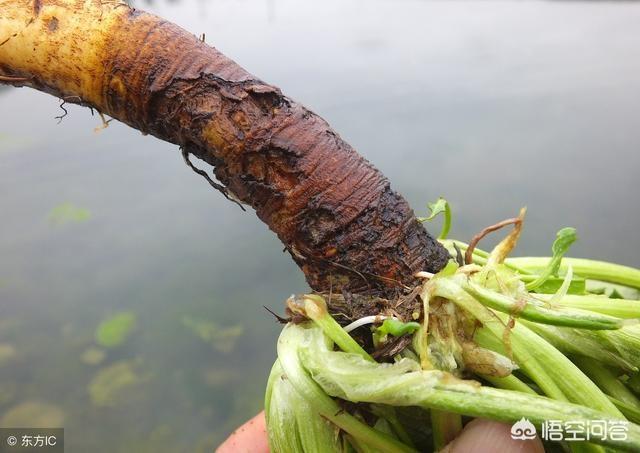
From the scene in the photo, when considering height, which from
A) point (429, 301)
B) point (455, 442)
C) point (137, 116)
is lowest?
point (455, 442)

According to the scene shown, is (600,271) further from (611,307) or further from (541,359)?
(541,359)

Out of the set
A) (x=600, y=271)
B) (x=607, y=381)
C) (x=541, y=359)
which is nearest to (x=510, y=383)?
(x=541, y=359)

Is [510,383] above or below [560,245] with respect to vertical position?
below

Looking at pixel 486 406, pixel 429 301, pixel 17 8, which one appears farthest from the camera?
pixel 17 8

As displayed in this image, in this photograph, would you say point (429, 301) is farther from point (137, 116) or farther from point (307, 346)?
point (137, 116)

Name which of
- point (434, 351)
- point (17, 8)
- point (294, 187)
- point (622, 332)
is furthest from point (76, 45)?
point (622, 332)

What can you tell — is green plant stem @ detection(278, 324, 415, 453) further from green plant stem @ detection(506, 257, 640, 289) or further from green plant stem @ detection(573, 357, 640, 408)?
green plant stem @ detection(506, 257, 640, 289)

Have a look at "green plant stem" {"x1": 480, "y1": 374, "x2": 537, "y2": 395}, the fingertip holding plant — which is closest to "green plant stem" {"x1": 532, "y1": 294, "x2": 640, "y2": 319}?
the fingertip holding plant
